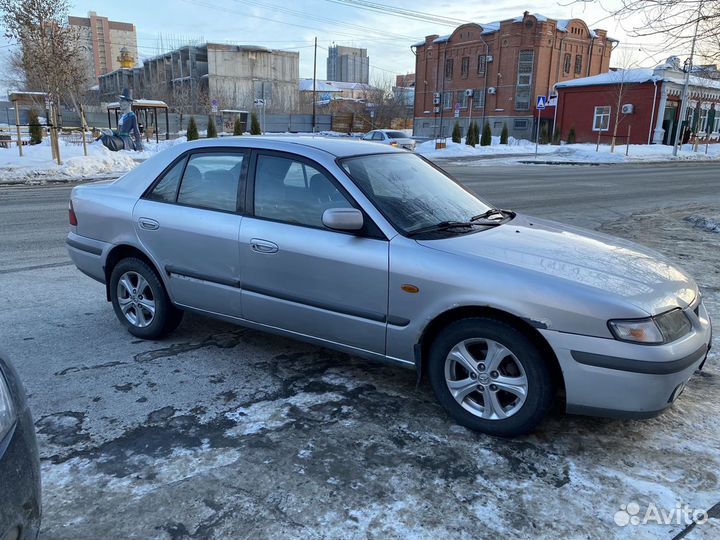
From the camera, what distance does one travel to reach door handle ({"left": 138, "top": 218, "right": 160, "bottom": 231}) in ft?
14.2

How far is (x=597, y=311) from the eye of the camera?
9.32ft

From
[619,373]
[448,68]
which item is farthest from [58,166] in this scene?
[448,68]

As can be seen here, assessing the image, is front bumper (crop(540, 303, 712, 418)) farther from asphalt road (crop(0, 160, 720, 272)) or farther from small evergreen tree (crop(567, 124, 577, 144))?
small evergreen tree (crop(567, 124, 577, 144))

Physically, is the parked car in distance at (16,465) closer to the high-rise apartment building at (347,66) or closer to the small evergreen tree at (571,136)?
the small evergreen tree at (571,136)

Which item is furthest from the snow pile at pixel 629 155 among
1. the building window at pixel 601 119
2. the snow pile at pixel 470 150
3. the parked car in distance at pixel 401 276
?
the parked car in distance at pixel 401 276

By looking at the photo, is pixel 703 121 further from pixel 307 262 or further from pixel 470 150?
pixel 307 262

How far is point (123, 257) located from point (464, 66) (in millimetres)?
55584

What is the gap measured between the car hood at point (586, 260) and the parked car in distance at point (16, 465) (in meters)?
2.15

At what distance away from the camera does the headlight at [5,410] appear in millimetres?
1858

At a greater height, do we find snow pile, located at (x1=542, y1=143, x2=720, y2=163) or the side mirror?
the side mirror

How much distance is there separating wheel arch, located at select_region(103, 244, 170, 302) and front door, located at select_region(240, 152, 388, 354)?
92cm

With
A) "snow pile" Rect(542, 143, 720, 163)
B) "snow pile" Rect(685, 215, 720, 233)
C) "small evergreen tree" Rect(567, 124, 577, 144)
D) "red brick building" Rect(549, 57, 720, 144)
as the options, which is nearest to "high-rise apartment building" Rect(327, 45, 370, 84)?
"red brick building" Rect(549, 57, 720, 144)

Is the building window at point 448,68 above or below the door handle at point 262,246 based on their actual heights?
above

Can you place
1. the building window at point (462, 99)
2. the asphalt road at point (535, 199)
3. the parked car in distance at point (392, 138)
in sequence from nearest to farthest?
the asphalt road at point (535, 199)
the parked car in distance at point (392, 138)
the building window at point (462, 99)
